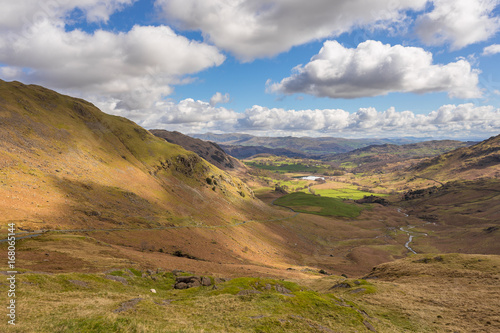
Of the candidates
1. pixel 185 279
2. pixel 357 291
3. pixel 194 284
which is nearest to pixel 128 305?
pixel 194 284

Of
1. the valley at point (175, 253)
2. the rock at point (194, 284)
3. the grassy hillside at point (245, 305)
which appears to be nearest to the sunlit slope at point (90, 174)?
the valley at point (175, 253)

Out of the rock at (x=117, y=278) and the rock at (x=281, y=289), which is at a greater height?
the rock at (x=117, y=278)

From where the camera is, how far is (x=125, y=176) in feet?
406

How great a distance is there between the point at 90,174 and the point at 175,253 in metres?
58.4

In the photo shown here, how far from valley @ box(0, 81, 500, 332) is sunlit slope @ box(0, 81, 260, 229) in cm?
67

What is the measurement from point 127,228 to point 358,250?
122 metres

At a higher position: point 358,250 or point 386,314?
point 386,314

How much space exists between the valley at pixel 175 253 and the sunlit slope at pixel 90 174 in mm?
671

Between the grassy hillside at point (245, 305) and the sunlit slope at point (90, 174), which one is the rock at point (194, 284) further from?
the sunlit slope at point (90, 174)

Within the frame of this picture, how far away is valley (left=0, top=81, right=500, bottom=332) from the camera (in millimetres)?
28453

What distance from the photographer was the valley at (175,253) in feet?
93.4

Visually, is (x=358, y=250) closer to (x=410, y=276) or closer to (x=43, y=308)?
(x=410, y=276)

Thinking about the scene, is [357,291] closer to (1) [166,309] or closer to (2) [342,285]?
(2) [342,285]

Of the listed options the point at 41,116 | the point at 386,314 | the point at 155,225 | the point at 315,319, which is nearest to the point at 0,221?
the point at 155,225
